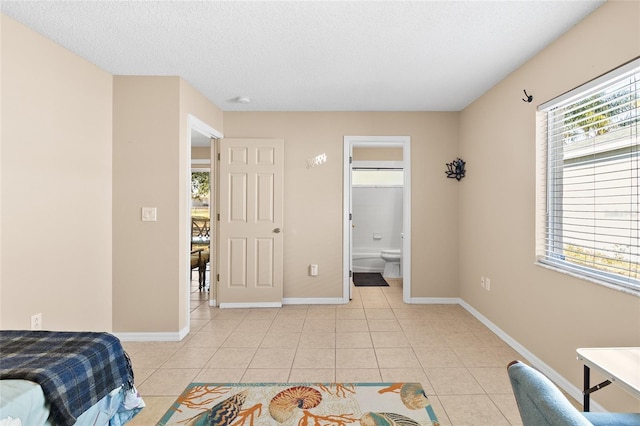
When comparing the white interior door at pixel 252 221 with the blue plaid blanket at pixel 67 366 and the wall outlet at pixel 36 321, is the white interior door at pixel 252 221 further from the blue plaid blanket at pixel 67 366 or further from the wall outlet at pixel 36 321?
the blue plaid blanket at pixel 67 366

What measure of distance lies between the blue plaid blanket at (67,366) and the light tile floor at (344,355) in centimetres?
51

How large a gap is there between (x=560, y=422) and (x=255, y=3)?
92.6 inches

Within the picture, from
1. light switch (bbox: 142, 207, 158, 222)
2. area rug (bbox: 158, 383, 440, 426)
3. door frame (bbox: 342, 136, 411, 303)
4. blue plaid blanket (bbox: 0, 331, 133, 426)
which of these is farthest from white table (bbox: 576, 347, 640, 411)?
light switch (bbox: 142, 207, 158, 222)

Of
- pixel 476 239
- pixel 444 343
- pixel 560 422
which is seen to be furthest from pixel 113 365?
pixel 476 239

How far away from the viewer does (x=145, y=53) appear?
265cm

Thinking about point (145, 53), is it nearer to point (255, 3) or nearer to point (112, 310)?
point (255, 3)

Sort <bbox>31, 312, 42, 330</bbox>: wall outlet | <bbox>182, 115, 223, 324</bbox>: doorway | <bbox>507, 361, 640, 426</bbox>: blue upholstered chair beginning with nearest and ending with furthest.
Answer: <bbox>507, 361, 640, 426</bbox>: blue upholstered chair, <bbox>31, 312, 42, 330</bbox>: wall outlet, <bbox>182, 115, 223, 324</bbox>: doorway

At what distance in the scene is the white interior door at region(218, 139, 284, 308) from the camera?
409 centimetres

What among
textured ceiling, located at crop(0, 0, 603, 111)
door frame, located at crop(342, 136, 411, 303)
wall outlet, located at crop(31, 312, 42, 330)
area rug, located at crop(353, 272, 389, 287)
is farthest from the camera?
area rug, located at crop(353, 272, 389, 287)

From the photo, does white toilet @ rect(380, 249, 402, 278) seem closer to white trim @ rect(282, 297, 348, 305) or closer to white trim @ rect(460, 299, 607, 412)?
white trim @ rect(282, 297, 348, 305)

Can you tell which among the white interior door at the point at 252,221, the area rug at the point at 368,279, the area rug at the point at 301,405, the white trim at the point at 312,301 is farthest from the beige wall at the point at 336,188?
the area rug at the point at 301,405

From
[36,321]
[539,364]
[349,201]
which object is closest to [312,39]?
[349,201]

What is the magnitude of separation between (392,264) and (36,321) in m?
4.99

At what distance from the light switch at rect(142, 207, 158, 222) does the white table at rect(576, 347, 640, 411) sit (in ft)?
10.7
